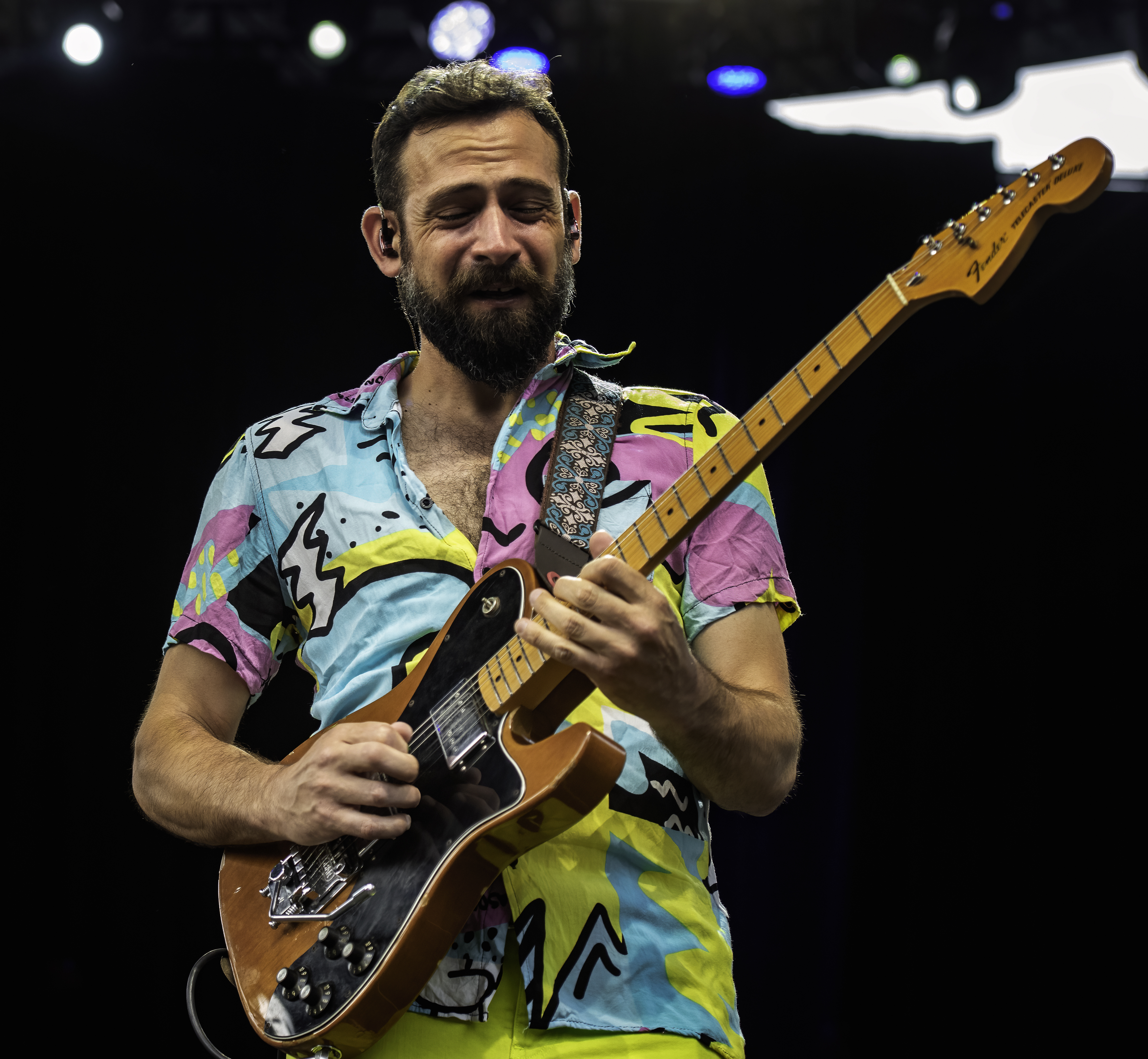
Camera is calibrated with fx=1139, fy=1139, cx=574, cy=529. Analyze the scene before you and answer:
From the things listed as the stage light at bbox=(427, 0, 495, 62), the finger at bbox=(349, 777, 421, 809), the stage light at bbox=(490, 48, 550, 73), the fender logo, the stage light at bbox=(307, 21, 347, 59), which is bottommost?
the finger at bbox=(349, 777, 421, 809)

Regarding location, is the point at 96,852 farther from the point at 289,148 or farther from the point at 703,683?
the point at 703,683

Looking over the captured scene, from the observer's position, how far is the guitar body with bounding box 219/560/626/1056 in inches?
54.6

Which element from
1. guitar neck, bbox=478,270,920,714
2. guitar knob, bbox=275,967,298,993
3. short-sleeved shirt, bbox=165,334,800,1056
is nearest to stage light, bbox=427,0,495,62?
short-sleeved shirt, bbox=165,334,800,1056

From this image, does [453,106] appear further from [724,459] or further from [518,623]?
[518,623]

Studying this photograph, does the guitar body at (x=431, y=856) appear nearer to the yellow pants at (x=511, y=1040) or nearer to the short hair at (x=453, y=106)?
the yellow pants at (x=511, y=1040)

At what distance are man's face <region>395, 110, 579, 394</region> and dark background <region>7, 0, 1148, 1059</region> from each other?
2.02 m

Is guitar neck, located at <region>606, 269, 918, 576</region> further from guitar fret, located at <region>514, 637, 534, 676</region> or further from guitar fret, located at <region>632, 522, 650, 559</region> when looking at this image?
guitar fret, located at <region>514, 637, 534, 676</region>

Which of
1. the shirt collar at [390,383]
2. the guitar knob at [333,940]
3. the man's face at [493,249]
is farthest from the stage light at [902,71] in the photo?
the guitar knob at [333,940]

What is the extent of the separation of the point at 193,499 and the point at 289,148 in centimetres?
133

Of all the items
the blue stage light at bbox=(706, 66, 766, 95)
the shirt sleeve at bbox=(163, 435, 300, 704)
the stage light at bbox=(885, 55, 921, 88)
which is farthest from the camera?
the blue stage light at bbox=(706, 66, 766, 95)

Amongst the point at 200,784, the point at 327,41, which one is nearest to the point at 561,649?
the point at 200,784

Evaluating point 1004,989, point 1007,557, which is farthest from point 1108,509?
point 1004,989

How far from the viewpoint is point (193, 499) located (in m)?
3.98

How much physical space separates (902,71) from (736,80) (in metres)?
0.60
